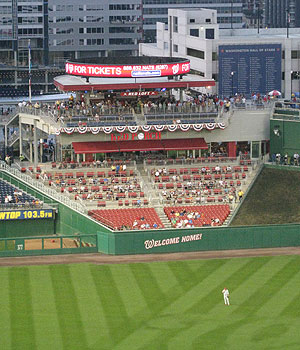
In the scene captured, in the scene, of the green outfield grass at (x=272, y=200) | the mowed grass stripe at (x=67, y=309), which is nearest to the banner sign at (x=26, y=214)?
the mowed grass stripe at (x=67, y=309)

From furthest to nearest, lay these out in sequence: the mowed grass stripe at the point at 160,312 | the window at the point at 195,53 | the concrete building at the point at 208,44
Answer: the window at the point at 195,53
the concrete building at the point at 208,44
the mowed grass stripe at the point at 160,312

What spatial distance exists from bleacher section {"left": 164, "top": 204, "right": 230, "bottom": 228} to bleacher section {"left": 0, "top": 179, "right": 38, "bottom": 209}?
1150cm

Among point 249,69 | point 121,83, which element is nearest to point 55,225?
point 121,83

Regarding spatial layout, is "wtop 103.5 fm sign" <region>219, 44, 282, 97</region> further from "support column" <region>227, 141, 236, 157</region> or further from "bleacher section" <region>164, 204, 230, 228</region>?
"bleacher section" <region>164, 204, 230, 228</region>

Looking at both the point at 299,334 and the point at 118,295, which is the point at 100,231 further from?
the point at 299,334

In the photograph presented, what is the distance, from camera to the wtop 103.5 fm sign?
126812 mm

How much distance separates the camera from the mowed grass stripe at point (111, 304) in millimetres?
78188

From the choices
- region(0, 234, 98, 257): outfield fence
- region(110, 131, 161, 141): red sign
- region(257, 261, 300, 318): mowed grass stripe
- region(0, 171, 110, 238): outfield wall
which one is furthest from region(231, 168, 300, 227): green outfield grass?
region(257, 261, 300, 318): mowed grass stripe

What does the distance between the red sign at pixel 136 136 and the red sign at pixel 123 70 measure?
5181 mm

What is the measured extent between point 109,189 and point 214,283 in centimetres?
1932

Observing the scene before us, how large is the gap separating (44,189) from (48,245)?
780 cm

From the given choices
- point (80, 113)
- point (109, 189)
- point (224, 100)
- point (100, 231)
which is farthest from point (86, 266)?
point (224, 100)

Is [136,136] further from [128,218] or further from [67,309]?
[67,309]

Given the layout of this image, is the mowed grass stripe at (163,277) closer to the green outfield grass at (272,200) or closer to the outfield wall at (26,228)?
the green outfield grass at (272,200)
